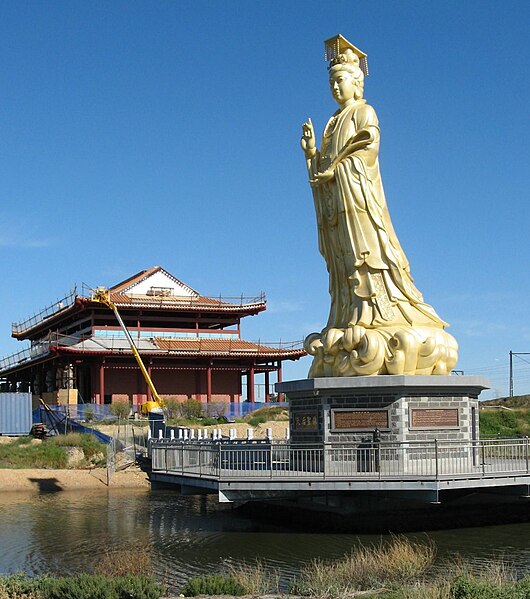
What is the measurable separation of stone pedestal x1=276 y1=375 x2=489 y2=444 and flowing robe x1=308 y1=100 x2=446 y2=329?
79.6 inches

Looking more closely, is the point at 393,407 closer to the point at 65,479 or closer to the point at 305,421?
the point at 305,421

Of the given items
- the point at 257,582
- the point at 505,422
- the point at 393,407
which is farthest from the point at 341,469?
the point at 505,422

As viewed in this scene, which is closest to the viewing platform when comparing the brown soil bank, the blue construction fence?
the brown soil bank

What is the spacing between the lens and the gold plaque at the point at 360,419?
70.9ft

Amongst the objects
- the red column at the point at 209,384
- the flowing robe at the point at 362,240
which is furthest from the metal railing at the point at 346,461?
the red column at the point at 209,384

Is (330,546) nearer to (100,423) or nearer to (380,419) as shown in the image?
(380,419)

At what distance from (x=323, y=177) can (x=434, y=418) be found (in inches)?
283

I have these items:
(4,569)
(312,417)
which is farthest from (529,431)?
(4,569)

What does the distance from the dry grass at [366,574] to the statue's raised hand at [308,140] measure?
1245 cm

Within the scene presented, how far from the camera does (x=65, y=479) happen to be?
3356 cm

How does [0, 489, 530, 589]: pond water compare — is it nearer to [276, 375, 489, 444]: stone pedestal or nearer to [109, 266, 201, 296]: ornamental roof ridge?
[276, 375, 489, 444]: stone pedestal

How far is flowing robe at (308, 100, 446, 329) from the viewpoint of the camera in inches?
912

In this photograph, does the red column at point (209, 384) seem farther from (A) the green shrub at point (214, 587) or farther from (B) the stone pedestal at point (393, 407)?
(A) the green shrub at point (214, 587)

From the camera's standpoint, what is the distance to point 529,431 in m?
48.4
